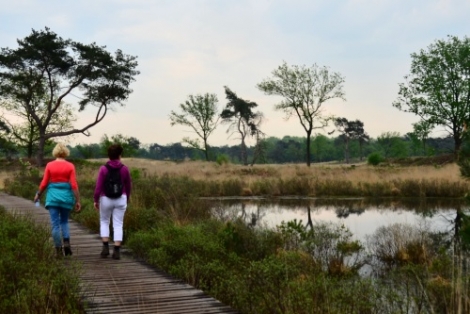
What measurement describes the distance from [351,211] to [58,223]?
40.6ft

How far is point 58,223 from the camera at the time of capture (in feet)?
25.3

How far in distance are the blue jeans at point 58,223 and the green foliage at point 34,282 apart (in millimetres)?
605

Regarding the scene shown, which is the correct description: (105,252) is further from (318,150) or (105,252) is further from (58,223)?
(318,150)

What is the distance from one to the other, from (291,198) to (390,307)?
17849mm

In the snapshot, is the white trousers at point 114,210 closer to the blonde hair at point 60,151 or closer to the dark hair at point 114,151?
the dark hair at point 114,151

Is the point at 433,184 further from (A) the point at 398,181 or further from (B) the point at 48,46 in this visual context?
(B) the point at 48,46

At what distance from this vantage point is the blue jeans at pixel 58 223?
301 inches

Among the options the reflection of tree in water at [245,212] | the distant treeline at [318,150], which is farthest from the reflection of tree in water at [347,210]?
the distant treeline at [318,150]

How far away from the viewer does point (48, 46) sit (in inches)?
1467

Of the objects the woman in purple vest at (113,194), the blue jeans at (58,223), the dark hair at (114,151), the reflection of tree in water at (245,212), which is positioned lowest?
the reflection of tree in water at (245,212)

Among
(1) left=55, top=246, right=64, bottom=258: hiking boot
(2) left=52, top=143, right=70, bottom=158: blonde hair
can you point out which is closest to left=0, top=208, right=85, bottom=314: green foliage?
(1) left=55, top=246, right=64, bottom=258: hiking boot

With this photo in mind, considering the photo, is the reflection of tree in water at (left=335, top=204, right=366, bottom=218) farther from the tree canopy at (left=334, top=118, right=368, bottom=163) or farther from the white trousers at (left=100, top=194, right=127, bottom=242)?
the tree canopy at (left=334, top=118, right=368, bottom=163)

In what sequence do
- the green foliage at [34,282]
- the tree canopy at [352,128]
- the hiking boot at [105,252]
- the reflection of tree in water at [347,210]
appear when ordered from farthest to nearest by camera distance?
the tree canopy at [352,128] → the reflection of tree in water at [347,210] → the hiking boot at [105,252] → the green foliage at [34,282]

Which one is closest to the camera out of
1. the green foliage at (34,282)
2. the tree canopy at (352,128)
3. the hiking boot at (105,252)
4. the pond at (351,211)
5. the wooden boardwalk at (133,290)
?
the green foliage at (34,282)
